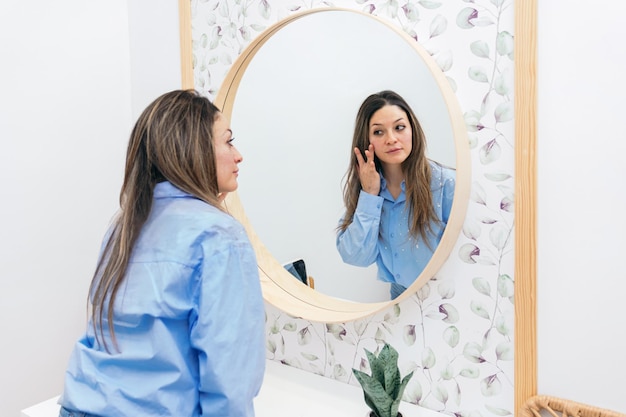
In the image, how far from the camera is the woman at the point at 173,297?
106 cm

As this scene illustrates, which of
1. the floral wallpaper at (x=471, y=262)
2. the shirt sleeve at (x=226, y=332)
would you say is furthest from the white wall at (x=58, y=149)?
the shirt sleeve at (x=226, y=332)

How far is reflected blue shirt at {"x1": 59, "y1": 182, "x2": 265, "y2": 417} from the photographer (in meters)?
1.06

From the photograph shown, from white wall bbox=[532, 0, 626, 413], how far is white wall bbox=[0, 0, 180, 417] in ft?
4.05

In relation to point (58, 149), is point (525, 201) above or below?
below

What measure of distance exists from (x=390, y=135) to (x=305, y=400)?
73cm

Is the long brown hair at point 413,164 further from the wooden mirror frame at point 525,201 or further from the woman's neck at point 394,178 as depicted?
the wooden mirror frame at point 525,201

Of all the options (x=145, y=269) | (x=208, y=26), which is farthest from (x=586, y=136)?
(x=208, y=26)

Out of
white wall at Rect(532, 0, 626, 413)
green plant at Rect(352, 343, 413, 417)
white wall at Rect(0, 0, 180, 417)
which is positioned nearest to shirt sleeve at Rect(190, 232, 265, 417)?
green plant at Rect(352, 343, 413, 417)

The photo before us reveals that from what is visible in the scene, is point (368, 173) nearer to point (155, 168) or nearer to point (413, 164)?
point (413, 164)

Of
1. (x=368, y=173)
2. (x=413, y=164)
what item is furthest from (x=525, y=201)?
(x=368, y=173)

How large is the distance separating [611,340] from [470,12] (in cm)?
75

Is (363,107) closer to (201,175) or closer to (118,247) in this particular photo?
(201,175)

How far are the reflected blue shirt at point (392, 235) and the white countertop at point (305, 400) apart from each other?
327mm

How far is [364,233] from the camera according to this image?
1437mm
